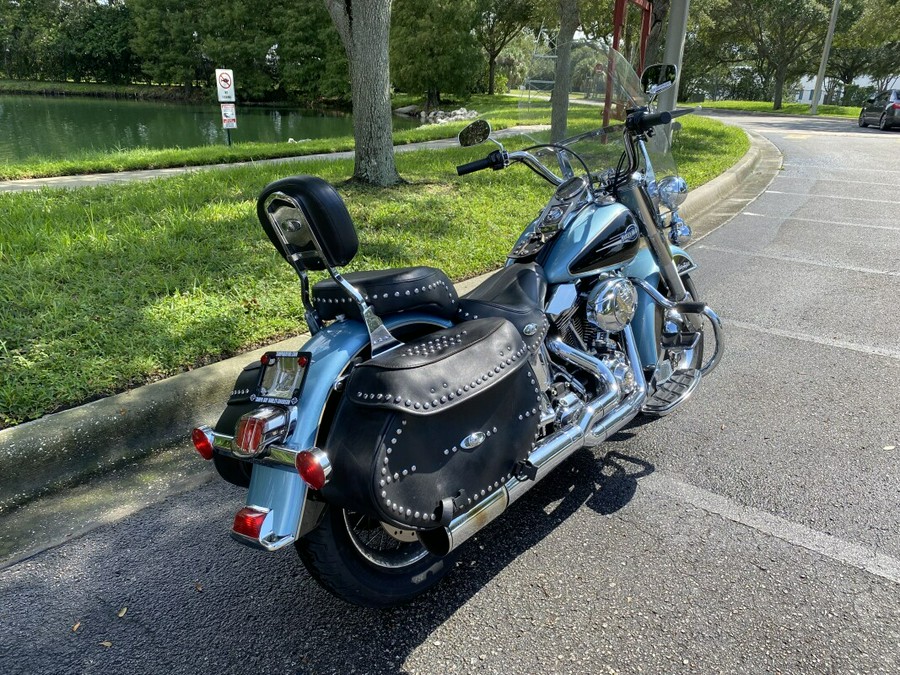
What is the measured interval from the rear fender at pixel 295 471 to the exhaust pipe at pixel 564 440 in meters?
0.39

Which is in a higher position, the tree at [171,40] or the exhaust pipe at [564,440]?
the tree at [171,40]

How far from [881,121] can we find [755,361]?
70.4 feet

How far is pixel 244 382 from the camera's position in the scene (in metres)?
1.88

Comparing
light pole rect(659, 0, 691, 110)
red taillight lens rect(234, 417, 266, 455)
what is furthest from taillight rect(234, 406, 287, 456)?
light pole rect(659, 0, 691, 110)

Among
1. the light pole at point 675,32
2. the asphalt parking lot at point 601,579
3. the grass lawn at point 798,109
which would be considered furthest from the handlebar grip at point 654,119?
the grass lawn at point 798,109

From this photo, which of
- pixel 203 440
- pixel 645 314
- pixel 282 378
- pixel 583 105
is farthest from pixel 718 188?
pixel 203 440

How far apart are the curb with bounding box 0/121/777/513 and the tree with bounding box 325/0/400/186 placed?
4.21 metres

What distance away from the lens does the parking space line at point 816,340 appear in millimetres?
3953

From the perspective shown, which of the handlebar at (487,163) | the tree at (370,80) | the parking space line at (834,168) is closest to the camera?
the handlebar at (487,163)

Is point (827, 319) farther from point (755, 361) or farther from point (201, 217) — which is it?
point (201, 217)

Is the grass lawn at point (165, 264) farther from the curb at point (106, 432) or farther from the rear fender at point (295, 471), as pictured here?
the rear fender at point (295, 471)

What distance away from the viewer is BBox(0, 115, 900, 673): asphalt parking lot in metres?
1.84

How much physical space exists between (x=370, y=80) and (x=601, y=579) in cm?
590

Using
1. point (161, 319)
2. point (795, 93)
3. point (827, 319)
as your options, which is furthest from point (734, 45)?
point (161, 319)
